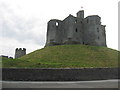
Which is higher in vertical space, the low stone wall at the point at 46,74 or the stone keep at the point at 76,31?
the stone keep at the point at 76,31

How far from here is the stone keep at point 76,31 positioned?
5556 cm

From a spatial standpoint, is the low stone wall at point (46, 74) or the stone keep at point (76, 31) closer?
the low stone wall at point (46, 74)

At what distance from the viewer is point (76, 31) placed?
186ft

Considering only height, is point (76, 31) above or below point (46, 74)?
above

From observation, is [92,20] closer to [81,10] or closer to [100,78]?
[81,10]

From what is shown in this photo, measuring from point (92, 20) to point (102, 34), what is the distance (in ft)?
21.1

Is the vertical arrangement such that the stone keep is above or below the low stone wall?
above

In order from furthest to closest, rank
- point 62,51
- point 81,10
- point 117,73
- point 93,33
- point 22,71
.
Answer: point 81,10 → point 93,33 → point 62,51 → point 117,73 → point 22,71

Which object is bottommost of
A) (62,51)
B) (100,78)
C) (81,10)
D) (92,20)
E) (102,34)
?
(100,78)

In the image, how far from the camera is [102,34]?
58281 mm

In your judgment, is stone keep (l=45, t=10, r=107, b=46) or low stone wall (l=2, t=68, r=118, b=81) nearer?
low stone wall (l=2, t=68, r=118, b=81)

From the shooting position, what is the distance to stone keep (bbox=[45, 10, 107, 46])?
55.6 meters

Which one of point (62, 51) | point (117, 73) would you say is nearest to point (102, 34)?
point (62, 51)

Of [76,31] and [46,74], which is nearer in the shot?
[46,74]
